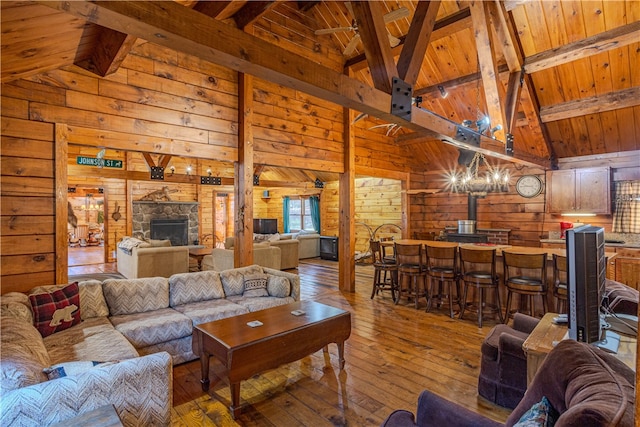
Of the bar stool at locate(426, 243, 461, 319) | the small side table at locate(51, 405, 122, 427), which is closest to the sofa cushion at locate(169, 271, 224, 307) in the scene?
the small side table at locate(51, 405, 122, 427)

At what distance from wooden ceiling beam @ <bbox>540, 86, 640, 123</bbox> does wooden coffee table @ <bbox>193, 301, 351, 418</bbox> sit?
17.7 feet

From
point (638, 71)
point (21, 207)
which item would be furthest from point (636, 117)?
point (21, 207)

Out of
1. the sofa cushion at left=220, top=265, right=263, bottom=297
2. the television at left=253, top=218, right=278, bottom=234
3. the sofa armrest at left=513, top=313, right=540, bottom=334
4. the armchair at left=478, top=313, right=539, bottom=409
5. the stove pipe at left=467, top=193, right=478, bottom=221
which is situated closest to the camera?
the armchair at left=478, top=313, right=539, bottom=409

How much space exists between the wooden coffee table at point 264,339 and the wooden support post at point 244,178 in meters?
1.73

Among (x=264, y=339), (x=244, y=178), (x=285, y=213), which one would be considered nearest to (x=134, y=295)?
(x=264, y=339)

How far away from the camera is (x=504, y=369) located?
242 centimetres

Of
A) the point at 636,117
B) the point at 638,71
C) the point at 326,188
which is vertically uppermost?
the point at 638,71

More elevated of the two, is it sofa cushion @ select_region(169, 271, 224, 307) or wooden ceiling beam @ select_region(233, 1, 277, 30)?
wooden ceiling beam @ select_region(233, 1, 277, 30)

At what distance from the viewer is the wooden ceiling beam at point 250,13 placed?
4.38 metres

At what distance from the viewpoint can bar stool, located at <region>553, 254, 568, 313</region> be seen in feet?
12.7

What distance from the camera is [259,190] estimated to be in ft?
45.1

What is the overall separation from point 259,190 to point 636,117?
11504 mm

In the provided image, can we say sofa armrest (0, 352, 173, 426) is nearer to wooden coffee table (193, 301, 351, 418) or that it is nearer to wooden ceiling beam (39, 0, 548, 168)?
wooden coffee table (193, 301, 351, 418)

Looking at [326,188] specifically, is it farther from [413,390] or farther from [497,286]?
[413,390]
